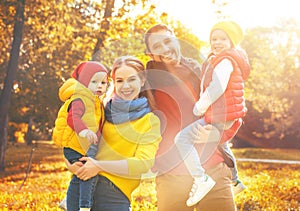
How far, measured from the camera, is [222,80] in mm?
4484

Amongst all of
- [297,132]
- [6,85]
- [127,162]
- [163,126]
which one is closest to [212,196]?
[163,126]

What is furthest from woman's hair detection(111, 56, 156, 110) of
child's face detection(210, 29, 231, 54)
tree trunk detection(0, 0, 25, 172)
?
tree trunk detection(0, 0, 25, 172)

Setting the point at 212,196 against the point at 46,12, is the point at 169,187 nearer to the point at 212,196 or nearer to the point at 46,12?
the point at 212,196

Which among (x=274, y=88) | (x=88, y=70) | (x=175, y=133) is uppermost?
(x=88, y=70)

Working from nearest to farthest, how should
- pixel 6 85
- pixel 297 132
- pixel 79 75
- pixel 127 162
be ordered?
pixel 127 162 → pixel 79 75 → pixel 6 85 → pixel 297 132

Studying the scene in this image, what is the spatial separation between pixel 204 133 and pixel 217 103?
0.27 m

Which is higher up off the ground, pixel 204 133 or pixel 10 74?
pixel 204 133

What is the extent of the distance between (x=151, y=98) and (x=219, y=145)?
2.30ft

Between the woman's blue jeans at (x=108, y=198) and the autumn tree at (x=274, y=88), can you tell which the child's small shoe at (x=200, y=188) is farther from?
the autumn tree at (x=274, y=88)

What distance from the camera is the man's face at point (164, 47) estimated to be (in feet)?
15.3

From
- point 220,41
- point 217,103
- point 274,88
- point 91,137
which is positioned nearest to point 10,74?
point 220,41

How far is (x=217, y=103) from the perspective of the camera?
456 centimetres

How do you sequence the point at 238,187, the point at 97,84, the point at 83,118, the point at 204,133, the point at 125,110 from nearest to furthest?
1. the point at 125,110
2. the point at 83,118
3. the point at 97,84
4. the point at 204,133
5. the point at 238,187

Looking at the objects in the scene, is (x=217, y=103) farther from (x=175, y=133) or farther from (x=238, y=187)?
(x=238, y=187)
